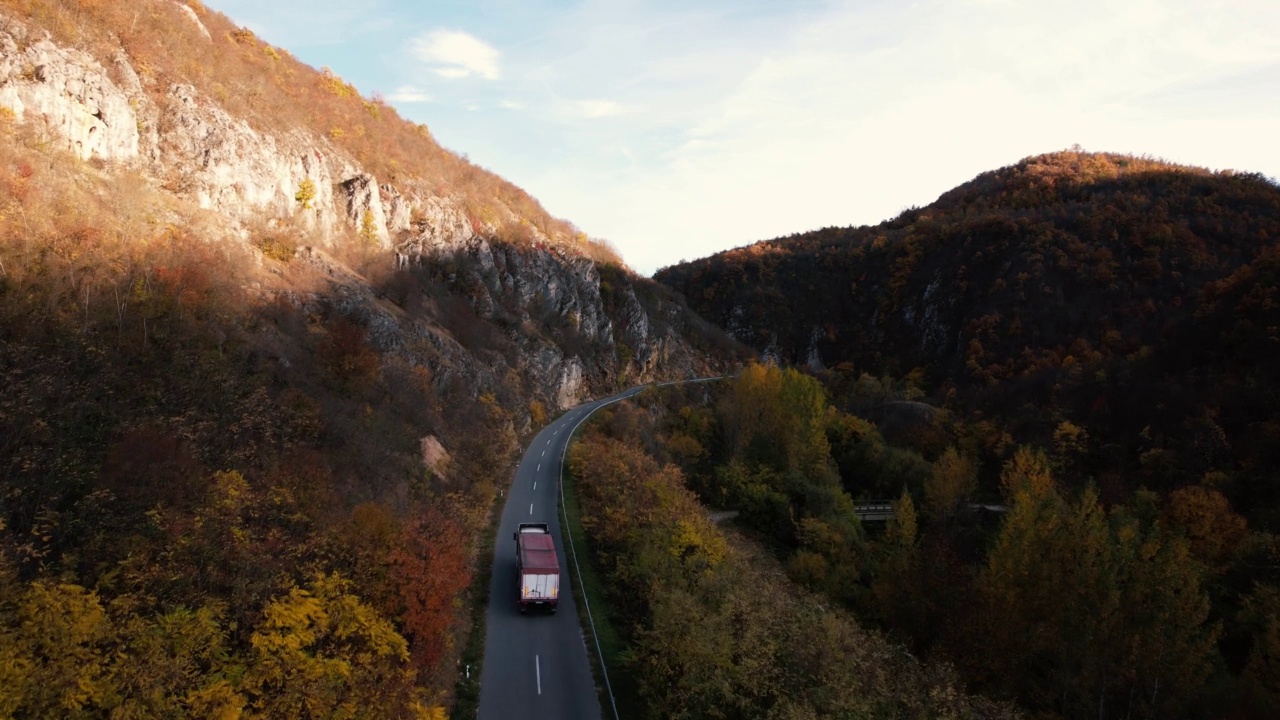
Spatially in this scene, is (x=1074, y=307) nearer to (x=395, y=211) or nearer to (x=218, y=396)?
(x=395, y=211)

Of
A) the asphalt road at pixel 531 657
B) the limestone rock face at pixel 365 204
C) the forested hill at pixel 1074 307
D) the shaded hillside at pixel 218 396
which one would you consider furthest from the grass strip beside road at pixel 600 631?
the forested hill at pixel 1074 307

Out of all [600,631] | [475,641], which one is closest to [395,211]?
[475,641]

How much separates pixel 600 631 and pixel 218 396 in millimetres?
15271

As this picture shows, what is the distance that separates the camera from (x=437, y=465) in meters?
30.2

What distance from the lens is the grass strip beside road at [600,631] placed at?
56.6ft

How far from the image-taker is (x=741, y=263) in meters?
134

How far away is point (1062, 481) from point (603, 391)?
44.7 metres

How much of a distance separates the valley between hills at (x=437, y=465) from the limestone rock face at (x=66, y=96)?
0.47 ft

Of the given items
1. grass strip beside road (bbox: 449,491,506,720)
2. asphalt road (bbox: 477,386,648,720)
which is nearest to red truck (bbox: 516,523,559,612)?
asphalt road (bbox: 477,386,648,720)

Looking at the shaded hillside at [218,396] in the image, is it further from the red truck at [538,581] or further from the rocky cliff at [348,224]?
the red truck at [538,581]

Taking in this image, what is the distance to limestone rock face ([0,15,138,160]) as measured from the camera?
23.2m

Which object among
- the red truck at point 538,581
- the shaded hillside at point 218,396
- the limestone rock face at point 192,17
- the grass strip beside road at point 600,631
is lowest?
the grass strip beside road at point 600,631

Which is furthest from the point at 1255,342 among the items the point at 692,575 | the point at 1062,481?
the point at 692,575

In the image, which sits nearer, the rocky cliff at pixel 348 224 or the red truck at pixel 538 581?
the red truck at pixel 538 581
